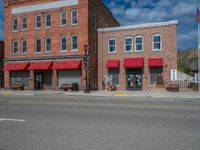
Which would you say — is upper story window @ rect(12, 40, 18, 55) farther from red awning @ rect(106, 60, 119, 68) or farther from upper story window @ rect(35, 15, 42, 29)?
red awning @ rect(106, 60, 119, 68)

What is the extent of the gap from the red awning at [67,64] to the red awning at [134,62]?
5.63 meters

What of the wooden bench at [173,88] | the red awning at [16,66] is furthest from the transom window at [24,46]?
the wooden bench at [173,88]

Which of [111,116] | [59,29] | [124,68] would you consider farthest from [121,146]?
[59,29]

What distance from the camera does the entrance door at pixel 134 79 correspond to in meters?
33.0

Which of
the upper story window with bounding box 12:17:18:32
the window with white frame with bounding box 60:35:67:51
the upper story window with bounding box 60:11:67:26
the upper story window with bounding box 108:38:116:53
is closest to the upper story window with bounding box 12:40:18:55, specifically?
the upper story window with bounding box 12:17:18:32

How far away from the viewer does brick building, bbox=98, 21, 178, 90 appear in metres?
31.7

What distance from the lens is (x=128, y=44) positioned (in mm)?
33812

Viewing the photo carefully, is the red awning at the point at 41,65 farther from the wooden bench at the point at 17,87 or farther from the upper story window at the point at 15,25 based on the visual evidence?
the upper story window at the point at 15,25

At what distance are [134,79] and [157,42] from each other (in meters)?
5.07

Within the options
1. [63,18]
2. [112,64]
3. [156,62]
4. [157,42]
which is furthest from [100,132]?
[63,18]

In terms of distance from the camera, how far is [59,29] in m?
34.9

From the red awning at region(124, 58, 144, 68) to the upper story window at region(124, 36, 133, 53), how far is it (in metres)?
1.34

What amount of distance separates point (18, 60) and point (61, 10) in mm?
8879

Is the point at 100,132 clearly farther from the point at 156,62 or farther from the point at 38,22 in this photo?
the point at 38,22
